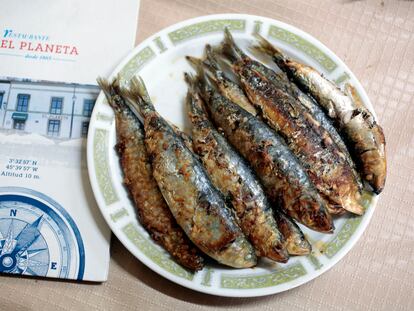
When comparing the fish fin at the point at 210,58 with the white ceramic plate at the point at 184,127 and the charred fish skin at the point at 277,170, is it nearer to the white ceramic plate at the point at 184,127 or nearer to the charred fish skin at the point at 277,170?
the white ceramic plate at the point at 184,127

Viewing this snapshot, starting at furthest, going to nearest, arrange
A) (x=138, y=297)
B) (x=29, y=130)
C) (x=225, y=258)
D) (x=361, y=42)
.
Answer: (x=361, y=42)
(x=29, y=130)
(x=138, y=297)
(x=225, y=258)

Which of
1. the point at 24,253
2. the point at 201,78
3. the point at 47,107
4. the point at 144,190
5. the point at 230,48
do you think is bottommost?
the point at 24,253

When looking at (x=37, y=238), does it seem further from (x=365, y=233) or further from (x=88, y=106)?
(x=365, y=233)

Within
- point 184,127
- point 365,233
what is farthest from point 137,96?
point 365,233

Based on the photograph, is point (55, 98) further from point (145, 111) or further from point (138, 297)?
point (138, 297)

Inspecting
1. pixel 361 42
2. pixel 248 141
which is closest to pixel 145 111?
pixel 248 141

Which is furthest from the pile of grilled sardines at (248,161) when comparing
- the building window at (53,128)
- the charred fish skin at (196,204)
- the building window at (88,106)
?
the building window at (53,128)

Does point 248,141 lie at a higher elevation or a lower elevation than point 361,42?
lower
